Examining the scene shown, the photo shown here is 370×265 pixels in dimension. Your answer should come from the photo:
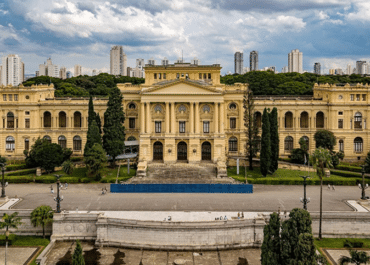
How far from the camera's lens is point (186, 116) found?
70.1 meters

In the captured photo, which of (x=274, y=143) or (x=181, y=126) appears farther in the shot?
(x=181, y=126)

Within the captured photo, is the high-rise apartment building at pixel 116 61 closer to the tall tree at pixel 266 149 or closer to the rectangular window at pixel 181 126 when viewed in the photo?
the rectangular window at pixel 181 126

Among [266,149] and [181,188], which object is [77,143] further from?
[266,149]

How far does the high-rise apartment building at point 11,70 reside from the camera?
5851 inches

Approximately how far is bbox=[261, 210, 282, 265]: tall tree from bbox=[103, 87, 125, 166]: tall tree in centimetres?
3650

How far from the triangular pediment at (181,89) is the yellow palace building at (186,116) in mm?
159

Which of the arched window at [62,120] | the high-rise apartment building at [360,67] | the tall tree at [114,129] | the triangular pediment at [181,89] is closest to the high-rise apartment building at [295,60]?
the high-rise apartment building at [360,67]

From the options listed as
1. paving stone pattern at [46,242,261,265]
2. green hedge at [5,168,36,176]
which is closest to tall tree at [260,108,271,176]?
paving stone pattern at [46,242,261,265]

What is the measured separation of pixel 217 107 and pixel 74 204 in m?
29.3

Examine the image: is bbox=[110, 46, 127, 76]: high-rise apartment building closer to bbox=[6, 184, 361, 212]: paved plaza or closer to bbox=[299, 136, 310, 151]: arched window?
bbox=[299, 136, 310, 151]: arched window

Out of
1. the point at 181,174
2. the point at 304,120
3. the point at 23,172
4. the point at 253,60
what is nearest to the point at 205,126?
the point at 181,174

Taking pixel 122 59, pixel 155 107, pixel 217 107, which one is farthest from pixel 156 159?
pixel 122 59

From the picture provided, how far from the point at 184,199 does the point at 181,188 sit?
428 cm

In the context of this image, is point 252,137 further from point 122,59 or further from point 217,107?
point 122,59
